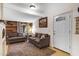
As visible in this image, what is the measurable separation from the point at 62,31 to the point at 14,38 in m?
1.05

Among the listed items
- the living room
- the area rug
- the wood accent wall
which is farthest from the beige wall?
the wood accent wall

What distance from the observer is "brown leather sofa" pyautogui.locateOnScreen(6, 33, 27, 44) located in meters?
1.94

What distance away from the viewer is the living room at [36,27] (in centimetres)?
194

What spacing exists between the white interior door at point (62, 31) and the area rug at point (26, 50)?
0.26 m

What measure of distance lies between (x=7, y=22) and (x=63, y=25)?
118cm

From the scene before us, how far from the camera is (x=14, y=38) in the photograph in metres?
2.01

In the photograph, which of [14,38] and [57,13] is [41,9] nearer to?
[57,13]

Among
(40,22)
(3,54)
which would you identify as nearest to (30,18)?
(40,22)

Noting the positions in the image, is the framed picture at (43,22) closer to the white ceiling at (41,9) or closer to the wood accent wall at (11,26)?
the white ceiling at (41,9)

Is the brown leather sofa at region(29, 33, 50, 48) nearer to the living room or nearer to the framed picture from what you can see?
the living room

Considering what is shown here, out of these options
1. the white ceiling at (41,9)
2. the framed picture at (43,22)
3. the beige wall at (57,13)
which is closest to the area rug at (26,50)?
the beige wall at (57,13)

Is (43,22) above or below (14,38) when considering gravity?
above

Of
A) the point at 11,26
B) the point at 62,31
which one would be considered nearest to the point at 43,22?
the point at 62,31

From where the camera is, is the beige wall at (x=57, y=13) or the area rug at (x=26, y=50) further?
the beige wall at (x=57, y=13)
